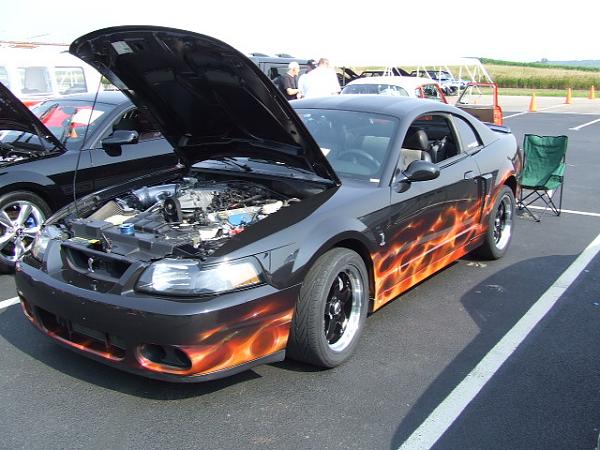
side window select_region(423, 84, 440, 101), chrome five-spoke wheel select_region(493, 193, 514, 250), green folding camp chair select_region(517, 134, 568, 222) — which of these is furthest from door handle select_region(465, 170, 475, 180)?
side window select_region(423, 84, 440, 101)

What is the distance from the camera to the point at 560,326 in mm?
4062

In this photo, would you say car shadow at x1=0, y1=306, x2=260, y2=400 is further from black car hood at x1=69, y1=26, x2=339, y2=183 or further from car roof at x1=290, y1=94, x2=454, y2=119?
car roof at x1=290, y1=94, x2=454, y2=119

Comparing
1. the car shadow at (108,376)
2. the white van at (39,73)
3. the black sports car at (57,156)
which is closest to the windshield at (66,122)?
Result: the black sports car at (57,156)

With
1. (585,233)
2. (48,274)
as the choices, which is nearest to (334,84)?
(585,233)

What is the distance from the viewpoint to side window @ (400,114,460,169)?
450cm

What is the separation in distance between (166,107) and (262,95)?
3.43 feet

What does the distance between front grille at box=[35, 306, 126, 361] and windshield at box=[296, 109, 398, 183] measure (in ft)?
6.05

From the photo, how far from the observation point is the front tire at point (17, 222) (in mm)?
5039

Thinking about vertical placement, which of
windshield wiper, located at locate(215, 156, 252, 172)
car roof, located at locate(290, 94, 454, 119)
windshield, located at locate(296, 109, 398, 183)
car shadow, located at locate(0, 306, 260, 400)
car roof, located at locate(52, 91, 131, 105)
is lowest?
car shadow, located at locate(0, 306, 260, 400)

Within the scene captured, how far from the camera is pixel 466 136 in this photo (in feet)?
16.6

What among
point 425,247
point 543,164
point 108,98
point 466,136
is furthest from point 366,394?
point 543,164

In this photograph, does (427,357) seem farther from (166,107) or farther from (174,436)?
(166,107)

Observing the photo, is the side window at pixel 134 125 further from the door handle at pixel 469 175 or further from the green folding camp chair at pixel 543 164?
the green folding camp chair at pixel 543 164

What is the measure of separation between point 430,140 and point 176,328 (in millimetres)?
3128
